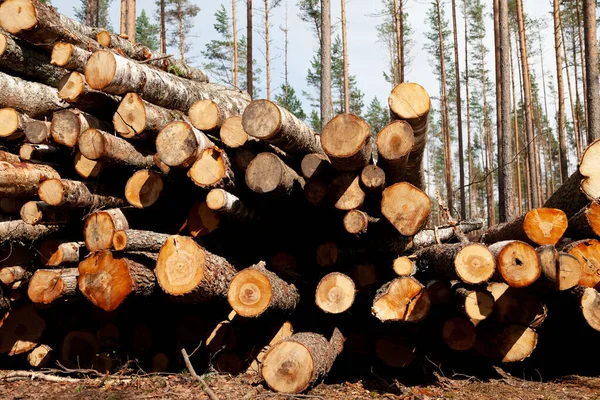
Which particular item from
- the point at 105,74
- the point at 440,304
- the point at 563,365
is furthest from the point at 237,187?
the point at 563,365

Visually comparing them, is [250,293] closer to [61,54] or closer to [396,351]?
[396,351]

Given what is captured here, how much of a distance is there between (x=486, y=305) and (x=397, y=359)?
3.77 feet

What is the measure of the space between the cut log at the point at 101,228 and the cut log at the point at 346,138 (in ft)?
7.70

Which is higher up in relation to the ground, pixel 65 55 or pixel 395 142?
pixel 65 55

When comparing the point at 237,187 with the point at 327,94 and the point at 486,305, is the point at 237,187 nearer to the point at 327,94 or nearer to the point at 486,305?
the point at 486,305

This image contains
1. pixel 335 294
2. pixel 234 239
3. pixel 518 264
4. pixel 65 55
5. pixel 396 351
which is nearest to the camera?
pixel 518 264

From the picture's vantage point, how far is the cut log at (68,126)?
4.68 m

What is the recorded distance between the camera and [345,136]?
3.92 metres

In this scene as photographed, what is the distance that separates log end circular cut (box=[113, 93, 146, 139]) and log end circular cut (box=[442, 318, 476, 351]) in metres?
3.86

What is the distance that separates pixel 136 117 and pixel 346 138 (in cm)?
233

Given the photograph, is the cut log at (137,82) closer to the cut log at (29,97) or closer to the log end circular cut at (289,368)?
the cut log at (29,97)

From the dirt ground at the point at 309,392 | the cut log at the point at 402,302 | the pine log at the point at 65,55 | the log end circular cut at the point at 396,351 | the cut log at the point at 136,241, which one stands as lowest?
the dirt ground at the point at 309,392

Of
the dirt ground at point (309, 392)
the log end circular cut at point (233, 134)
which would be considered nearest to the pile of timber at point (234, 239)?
the log end circular cut at point (233, 134)

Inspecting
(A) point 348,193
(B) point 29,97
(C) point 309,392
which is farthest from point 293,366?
(B) point 29,97
